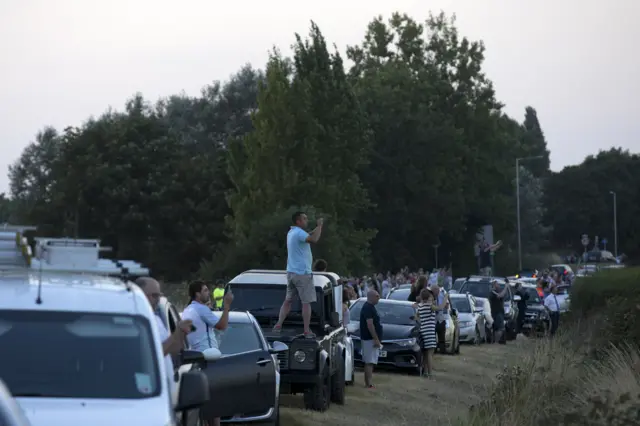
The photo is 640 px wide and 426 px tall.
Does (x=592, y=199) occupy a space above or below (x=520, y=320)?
above

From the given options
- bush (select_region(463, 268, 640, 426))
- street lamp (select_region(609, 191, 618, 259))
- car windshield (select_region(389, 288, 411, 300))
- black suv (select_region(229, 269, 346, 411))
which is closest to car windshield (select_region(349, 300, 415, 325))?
bush (select_region(463, 268, 640, 426))

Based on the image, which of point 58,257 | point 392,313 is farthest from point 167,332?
point 392,313

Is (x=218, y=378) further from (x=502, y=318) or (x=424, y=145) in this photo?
(x=424, y=145)

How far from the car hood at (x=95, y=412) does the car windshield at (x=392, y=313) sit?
793 inches

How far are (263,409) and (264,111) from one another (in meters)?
31.8

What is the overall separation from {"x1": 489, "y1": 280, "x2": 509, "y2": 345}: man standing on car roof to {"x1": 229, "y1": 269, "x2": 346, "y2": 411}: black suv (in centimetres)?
1986

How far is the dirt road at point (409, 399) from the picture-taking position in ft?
61.6

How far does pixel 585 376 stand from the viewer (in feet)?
66.5

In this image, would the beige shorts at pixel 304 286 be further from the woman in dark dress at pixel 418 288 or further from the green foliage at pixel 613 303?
the woman in dark dress at pixel 418 288

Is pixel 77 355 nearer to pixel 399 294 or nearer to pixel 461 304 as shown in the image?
pixel 399 294

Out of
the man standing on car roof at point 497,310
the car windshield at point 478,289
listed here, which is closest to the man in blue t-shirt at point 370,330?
the man standing on car roof at point 497,310

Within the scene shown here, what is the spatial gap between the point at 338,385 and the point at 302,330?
1.52m

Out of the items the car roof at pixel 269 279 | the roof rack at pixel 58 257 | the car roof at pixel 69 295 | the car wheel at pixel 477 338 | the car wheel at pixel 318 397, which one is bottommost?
the car wheel at pixel 477 338

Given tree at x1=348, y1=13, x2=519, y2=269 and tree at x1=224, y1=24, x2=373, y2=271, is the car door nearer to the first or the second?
tree at x1=224, y1=24, x2=373, y2=271
